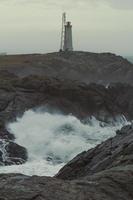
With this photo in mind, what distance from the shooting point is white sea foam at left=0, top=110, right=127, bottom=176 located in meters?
25.0

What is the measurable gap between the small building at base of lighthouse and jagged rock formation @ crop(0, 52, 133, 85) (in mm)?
1994

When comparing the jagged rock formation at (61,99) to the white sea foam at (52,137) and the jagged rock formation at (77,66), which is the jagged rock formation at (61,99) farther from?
the jagged rock formation at (77,66)

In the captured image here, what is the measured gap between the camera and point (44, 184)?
713 cm

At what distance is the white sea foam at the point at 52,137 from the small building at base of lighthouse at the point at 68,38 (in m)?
35.7

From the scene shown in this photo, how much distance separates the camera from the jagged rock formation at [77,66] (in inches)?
2494

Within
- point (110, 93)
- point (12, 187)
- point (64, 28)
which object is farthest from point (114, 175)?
point (64, 28)

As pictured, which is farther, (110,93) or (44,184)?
(110,93)

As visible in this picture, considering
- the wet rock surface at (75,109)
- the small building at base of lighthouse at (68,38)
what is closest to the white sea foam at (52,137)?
the wet rock surface at (75,109)

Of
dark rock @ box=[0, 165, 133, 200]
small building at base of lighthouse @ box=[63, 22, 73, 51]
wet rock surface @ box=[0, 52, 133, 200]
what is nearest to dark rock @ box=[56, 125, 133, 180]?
wet rock surface @ box=[0, 52, 133, 200]

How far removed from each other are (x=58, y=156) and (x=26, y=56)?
49.8m

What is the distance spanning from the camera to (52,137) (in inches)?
1243

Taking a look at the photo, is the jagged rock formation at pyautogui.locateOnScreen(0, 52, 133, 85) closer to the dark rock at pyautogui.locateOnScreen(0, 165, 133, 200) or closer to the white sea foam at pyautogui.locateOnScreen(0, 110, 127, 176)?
the white sea foam at pyautogui.locateOnScreen(0, 110, 127, 176)

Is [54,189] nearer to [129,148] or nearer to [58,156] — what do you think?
[129,148]

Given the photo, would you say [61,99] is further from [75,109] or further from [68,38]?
[68,38]
